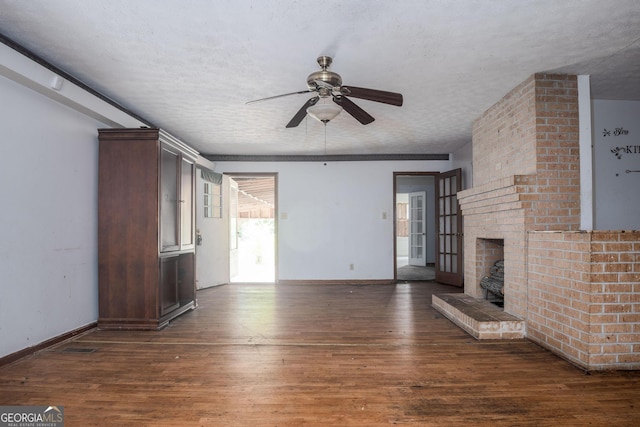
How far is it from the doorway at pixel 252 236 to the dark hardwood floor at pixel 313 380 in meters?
3.22

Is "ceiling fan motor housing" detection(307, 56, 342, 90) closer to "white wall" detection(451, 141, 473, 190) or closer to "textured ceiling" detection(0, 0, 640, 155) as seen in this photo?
"textured ceiling" detection(0, 0, 640, 155)

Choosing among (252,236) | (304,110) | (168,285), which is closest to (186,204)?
(168,285)

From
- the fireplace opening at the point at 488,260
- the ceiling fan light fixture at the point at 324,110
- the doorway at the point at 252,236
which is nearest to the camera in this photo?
the ceiling fan light fixture at the point at 324,110

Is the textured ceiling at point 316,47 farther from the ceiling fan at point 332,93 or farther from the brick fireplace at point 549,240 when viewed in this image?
the brick fireplace at point 549,240

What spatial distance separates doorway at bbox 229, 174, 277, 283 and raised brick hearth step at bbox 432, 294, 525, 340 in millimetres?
3522

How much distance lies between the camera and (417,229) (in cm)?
964

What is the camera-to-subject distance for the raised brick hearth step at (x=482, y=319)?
10.2 ft

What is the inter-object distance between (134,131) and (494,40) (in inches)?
133

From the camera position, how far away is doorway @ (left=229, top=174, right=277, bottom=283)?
22.0 feet

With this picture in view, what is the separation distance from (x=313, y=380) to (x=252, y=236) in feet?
28.6

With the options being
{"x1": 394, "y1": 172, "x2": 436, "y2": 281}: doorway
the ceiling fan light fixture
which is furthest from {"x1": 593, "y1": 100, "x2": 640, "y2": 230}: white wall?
{"x1": 394, "y1": 172, "x2": 436, "y2": 281}: doorway

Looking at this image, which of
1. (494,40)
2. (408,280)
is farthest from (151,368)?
(408,280)

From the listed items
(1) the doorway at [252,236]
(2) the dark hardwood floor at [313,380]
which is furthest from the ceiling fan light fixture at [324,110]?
(1) the doorway at [252,236]

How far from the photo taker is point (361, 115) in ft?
9.79
